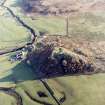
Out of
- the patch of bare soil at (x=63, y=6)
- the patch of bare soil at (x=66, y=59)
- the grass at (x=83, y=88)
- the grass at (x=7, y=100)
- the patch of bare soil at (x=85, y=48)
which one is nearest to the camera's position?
the grass at (x=83, y=88)

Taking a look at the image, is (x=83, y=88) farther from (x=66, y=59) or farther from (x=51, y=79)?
(x=66, y=59)

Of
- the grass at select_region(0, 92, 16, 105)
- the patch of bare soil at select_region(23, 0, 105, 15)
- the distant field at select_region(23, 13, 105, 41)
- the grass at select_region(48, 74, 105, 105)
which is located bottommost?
the grass at select_region(0, 92, 16, 105)

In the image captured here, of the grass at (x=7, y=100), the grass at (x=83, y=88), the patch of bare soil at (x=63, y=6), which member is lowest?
the grass at (x=7, y=100)

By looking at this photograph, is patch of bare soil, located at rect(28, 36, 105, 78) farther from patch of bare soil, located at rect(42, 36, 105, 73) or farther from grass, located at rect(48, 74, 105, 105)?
grass, located at rect(48, 74, 105, 105)

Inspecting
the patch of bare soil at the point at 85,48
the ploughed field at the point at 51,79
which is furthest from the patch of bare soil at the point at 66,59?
the ploughed field at the point at 51,79

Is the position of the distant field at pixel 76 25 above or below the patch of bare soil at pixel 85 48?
above

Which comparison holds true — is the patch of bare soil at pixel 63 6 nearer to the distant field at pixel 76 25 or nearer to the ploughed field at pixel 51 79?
the distant field at pixel 76 25

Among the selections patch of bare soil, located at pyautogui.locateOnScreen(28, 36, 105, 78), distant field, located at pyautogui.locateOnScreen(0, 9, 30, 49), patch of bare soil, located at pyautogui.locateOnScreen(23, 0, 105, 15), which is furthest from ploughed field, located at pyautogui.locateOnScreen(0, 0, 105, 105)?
patch of bare soil, located at pyautogui.locateOnScreen(23, 0, 105, 15)
